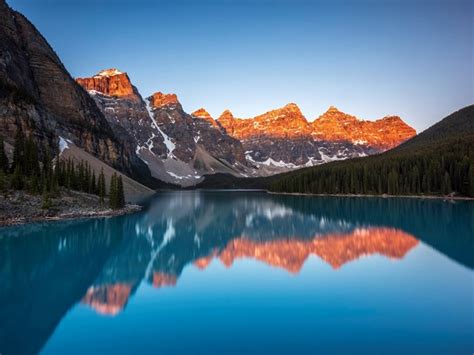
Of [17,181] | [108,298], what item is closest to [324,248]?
[108,298]

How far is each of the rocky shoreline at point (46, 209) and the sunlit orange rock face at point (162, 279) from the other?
26.1 m

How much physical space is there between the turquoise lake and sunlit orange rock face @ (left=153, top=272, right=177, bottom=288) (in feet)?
0.36

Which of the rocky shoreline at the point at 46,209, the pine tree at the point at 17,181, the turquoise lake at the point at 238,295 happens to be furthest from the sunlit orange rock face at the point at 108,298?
the pine tree at the point at 17,181

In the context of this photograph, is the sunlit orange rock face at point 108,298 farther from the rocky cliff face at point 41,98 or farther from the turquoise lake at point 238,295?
the rocky cliff face at point 41,98

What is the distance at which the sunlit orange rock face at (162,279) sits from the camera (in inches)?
755

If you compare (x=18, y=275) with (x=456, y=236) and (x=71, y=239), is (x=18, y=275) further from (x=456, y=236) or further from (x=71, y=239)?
(x=456, y=236)

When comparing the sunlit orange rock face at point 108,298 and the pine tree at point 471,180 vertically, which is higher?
the pine tree at point 471,180

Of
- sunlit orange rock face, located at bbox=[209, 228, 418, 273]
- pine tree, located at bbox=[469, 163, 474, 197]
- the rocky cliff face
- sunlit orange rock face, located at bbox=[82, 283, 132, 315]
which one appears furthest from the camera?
the rocky cliff face

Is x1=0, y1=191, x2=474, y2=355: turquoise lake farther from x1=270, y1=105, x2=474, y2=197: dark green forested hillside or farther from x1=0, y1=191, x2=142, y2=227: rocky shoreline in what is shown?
x1=270, y1=105, x2=474, y2=197: dark green forested hillside

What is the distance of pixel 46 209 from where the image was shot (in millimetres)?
45344

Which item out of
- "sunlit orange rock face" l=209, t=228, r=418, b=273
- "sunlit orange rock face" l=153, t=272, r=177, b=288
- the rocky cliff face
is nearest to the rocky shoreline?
"sunlit orange rock face" l=209, t=228, r=418, b=273

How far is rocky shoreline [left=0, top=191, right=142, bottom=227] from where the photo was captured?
41.7 meters

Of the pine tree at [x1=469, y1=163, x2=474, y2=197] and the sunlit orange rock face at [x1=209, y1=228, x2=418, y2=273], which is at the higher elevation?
the pine tree at [x1=469, y1=163, x2=474, y2=197]

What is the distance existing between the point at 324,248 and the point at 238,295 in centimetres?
1351
